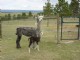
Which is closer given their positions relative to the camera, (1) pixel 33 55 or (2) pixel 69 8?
(1) pixel 33 55

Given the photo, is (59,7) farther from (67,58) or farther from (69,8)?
(67,58)

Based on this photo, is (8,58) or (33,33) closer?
(8,58)

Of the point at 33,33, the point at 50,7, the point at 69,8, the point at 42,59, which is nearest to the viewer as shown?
the point at 42,59

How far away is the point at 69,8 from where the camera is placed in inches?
1925

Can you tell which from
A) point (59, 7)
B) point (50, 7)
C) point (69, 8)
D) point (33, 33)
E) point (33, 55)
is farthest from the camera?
point (69, 8)

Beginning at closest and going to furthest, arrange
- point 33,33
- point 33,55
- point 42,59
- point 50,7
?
1. point 42,59
2. point 33,55
3. point 33,33
4. point 50,7

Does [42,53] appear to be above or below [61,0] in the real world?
below

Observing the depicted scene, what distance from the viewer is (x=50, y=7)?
4072 cm

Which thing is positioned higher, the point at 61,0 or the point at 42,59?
the point at 61,0

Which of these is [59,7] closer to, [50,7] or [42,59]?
[50,7]

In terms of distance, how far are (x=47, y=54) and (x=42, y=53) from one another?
33cm

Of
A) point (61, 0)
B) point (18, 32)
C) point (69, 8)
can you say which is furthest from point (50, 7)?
point (18, 32)

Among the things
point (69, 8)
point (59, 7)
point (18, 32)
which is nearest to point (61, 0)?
point (59, 7)

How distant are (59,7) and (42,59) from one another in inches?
1376
